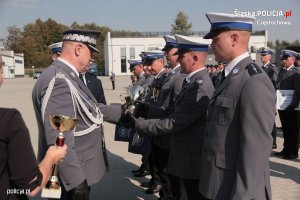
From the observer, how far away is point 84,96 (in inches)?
118

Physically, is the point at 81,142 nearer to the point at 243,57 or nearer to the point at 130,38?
the point at 243,57

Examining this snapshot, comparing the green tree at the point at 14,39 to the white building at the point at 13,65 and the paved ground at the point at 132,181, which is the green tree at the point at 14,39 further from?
the paved ground at the point at 132,181

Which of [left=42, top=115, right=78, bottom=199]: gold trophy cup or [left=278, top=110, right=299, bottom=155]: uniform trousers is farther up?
[left=42, top=115, right=78, bottom=199]: gold trophy cup

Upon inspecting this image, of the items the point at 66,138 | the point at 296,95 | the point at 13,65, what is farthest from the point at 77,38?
the point at 13,65

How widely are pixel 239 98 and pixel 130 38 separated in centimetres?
5999

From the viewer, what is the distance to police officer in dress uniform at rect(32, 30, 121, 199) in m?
2.68

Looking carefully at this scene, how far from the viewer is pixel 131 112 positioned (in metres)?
3.71

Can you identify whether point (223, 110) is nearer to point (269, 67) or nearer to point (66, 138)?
point (66, 138)

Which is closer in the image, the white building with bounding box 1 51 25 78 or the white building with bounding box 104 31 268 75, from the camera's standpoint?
the white building with bounding box 104 31 268 75

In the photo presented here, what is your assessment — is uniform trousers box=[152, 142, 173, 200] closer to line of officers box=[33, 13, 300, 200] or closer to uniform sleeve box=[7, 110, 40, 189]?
line of officers box=[33, 13, 300, 200]

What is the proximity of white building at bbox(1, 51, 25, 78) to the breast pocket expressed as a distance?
6600 centimetres

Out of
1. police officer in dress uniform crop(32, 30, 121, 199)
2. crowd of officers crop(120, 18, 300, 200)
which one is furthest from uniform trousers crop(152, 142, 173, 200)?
police officer in dress uniform crop(32, 30, 121, 199)

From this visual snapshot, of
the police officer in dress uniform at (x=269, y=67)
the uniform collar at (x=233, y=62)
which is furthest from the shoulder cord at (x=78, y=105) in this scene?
the police officer in dress uniform at (x=269, y=67)

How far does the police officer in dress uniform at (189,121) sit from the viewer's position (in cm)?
329
